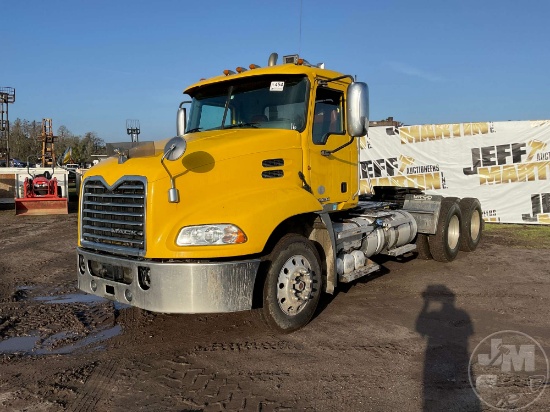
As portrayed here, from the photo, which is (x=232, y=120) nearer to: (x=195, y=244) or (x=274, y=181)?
(x=274, y=181)

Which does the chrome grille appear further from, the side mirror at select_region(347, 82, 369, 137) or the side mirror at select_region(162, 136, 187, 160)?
the side mirror at select_region(347, 82, 369, 137)

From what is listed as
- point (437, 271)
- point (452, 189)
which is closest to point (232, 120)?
point (437, 271)

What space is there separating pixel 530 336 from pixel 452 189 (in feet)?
34.5

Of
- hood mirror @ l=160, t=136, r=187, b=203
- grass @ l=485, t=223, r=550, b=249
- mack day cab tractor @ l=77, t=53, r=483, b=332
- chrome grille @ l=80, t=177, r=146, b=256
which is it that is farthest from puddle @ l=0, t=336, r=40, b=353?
grass @ l=485, t=223, r=550, b=249

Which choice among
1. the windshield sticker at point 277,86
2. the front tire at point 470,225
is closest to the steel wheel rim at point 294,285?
the windshield sticker at point 277,86

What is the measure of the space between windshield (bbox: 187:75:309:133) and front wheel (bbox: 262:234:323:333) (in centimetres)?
145

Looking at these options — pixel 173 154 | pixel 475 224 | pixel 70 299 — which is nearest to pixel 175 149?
pixel 173 154

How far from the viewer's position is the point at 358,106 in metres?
5.45

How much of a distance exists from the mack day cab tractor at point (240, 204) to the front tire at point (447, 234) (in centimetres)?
243

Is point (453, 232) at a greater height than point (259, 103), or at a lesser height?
lesser

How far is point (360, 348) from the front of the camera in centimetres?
466

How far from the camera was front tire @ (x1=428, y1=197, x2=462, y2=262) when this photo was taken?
341 inches

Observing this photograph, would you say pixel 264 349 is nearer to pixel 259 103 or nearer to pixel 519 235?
pixel 259 103

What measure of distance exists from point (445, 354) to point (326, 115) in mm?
3084
